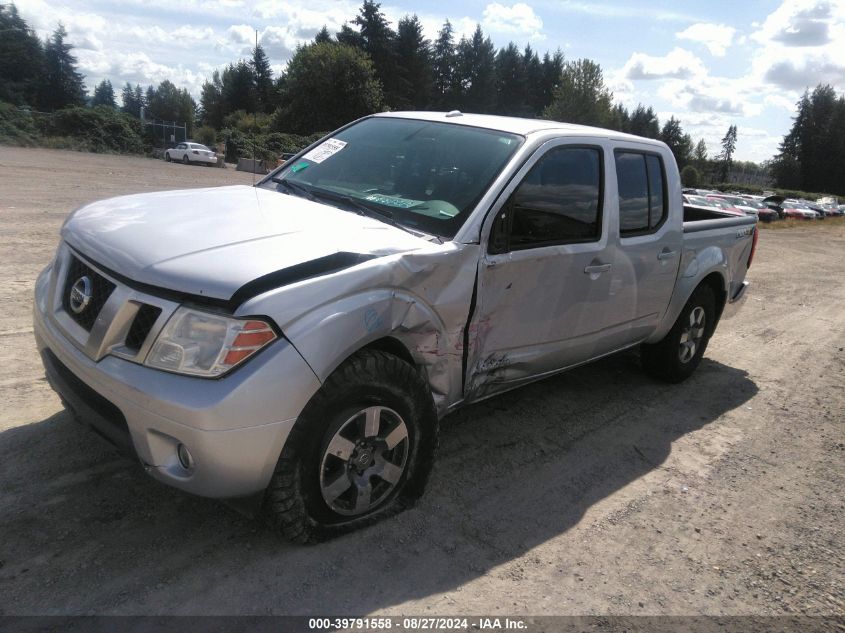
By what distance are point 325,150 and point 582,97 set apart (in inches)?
2838

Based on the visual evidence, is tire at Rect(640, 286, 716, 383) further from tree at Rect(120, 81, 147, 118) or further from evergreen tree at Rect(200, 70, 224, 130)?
tree at Rect(120, 81, 147, 118)

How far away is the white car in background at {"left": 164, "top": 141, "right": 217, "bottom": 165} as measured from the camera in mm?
41781

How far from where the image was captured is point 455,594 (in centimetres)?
276

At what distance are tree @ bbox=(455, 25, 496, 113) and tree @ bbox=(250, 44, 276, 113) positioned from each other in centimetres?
2549

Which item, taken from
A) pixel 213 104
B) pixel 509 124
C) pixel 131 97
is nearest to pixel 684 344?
pixel 509 124

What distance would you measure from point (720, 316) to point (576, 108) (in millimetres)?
68932

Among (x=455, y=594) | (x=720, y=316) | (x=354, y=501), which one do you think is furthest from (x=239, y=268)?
(x=720, y=316)

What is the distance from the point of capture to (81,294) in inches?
111

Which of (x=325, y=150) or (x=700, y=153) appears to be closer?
(x=325, y=150)

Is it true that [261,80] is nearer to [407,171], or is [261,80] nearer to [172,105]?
[172,105]

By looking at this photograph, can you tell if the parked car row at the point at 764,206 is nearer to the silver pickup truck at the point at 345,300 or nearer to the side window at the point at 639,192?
the side window at the point at 639,192

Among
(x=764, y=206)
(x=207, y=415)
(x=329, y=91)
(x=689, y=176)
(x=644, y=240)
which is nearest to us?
(x=207, y=415)

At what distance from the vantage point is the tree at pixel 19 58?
6594 centimetres

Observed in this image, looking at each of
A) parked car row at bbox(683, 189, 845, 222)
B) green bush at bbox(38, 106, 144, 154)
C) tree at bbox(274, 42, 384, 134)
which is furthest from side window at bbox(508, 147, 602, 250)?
tree at bbox(274, 42, 384, 134)
